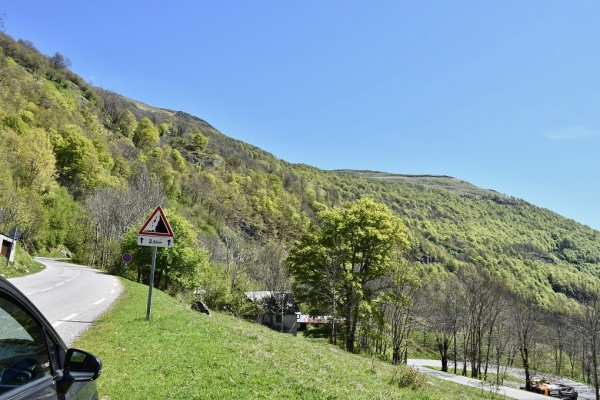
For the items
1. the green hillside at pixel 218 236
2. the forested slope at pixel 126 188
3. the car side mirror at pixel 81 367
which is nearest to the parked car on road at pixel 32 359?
the car side mirror at pixel 81 367

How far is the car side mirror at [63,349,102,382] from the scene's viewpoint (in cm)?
278

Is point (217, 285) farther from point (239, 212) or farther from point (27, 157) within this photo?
point (239, 212)

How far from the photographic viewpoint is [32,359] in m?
2.66

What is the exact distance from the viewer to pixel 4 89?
252 feet

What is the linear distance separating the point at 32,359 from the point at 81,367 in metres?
0.39

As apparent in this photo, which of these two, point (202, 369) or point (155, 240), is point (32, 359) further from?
point (155, 240)

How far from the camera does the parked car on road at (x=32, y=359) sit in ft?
7.76

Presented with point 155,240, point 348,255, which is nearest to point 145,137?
point 348,255

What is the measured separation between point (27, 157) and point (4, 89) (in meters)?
34.8

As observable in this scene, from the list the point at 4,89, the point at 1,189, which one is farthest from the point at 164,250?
the point at 4,89

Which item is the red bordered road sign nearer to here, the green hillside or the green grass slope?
the green grass slope

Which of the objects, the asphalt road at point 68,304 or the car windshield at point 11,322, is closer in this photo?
the car windshield at point 11,322

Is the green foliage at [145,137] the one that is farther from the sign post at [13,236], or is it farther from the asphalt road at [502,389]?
the asphalt road at [502,389]

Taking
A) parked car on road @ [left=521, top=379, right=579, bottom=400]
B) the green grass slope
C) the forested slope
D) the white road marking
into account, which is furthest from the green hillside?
the green grass slope
